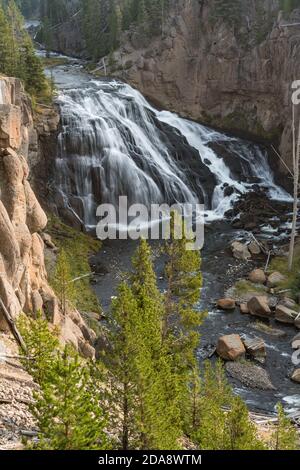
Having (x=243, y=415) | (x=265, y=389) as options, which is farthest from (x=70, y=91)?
(x=243, y=415)

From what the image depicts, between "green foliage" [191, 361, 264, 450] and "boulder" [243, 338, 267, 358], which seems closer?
"green foliage" [191, 361, 264, 450]

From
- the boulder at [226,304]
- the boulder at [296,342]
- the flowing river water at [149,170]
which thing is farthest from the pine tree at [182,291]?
the boulder at [226,304]

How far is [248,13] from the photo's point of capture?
58.4 metres

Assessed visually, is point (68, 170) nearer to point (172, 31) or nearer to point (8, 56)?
point (8, 56)

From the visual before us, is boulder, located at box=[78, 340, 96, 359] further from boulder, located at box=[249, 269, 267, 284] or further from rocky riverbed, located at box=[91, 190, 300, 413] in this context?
boulder, located at box=[249, 269, 267, 284]

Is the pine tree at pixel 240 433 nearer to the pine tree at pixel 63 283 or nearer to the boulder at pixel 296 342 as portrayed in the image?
the pine tree at pixel 63 283

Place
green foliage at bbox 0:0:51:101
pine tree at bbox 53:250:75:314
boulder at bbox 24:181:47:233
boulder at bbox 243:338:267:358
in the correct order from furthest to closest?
green foliage at bbox 0:0:51:101, boulder at bbox 243:338:267:358, pine tree at bbox 53:250:75:314, boulder at bbox 24:181:47:233

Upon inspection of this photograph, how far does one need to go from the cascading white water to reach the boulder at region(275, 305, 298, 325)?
16640mm

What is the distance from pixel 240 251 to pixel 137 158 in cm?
1388

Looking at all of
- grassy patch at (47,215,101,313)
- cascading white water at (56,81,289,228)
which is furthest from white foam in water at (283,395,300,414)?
cascading white water at (56,81,289,228)

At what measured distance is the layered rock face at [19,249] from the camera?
53.6 feet

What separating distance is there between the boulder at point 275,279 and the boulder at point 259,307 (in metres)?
3.48

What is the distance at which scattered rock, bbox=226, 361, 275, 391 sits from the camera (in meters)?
22.0

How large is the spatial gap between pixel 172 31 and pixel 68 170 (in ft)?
95.1
